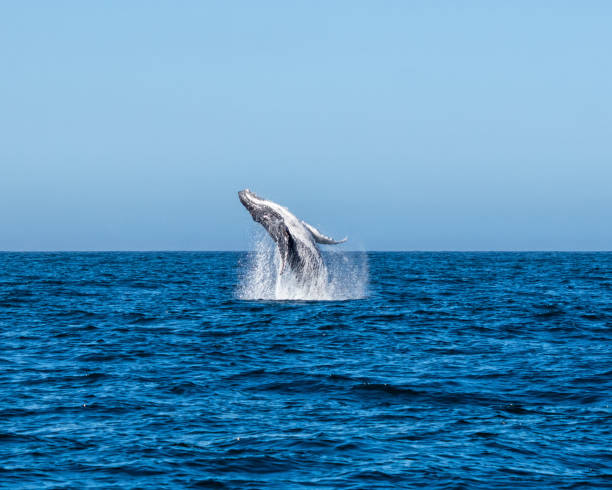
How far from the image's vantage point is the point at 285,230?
2553 cm

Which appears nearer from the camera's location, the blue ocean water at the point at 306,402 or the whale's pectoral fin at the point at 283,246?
the blue ocean water at the point at 306,402

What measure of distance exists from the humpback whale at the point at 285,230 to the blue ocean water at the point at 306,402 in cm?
226

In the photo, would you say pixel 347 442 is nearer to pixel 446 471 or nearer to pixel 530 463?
pixel 446 471

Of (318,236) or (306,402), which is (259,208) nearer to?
(318,236)

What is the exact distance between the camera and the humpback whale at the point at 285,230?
84.5 ft

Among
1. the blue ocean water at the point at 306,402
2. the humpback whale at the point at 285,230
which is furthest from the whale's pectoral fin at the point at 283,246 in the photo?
the blue ocean water at the point at 306,402

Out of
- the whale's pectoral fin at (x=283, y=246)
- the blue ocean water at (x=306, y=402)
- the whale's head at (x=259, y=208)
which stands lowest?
the blue ocean water at (x=306, y=402)

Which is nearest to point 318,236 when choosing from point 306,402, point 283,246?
point 283,246

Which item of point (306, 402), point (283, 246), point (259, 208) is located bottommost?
point (306, 402)

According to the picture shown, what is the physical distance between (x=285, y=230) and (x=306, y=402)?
11667mm

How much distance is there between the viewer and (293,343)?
2150 cm

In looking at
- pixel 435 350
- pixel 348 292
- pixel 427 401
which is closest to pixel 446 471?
pixel 427 401

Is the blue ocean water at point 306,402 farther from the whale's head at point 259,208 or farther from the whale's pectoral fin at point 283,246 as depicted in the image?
the whale's head at point 259,208

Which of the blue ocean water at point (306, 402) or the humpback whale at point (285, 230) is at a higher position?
the humpback whale at point (285, 230)
